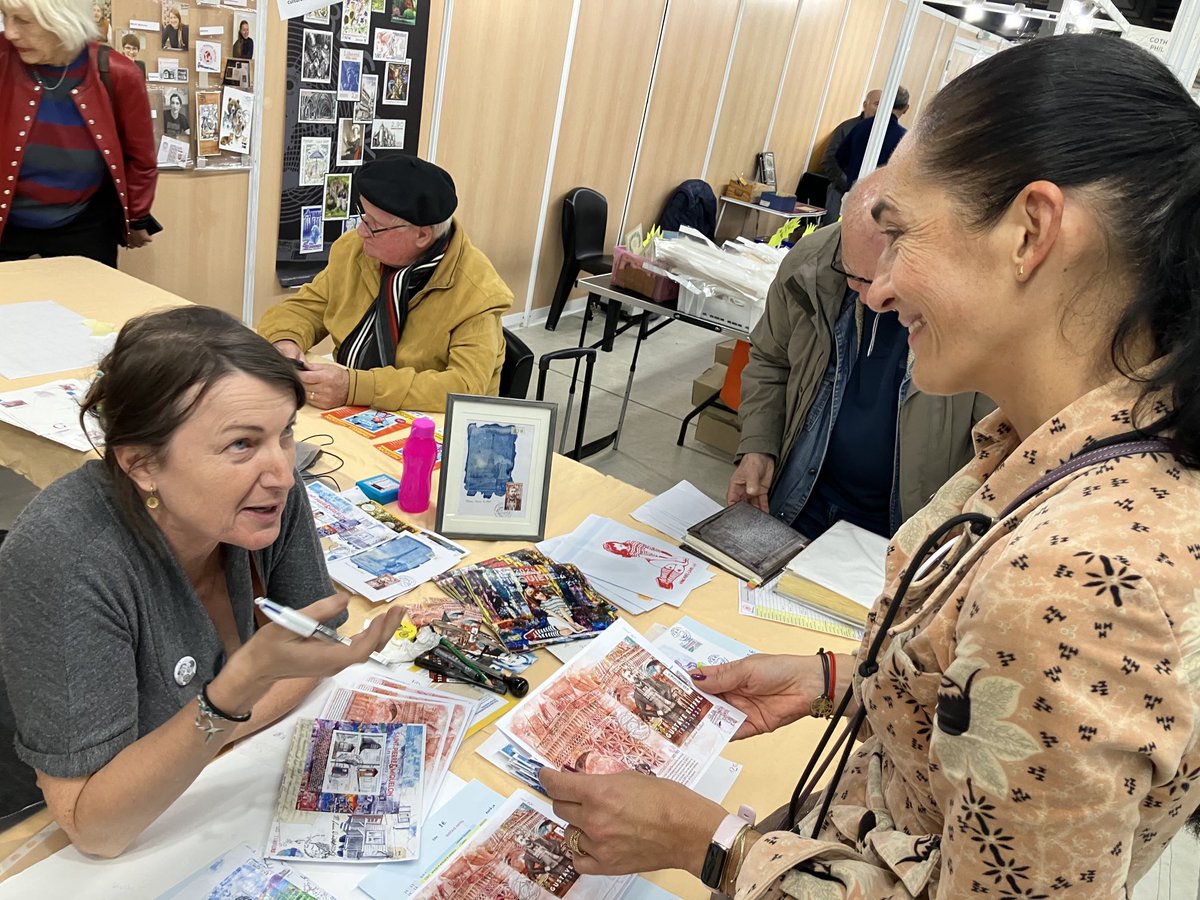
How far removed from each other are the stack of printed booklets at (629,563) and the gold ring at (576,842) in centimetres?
71

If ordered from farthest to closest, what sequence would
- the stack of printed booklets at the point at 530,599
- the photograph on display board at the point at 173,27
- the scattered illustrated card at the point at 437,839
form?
the photograph on display board at the point at 173,27 → the stack of printed booklets at the point at 530,599 → the scattered illustrated card at the point at 437,839

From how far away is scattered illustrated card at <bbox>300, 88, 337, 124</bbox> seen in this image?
409cm

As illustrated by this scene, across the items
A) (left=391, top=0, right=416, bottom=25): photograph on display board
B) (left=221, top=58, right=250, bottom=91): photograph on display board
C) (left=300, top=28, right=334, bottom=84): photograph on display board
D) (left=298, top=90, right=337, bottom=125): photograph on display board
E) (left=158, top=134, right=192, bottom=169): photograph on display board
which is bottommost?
(left=158, top=134, right=192, bottom=169): photograph on display board

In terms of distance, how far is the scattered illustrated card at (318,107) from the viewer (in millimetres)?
4086

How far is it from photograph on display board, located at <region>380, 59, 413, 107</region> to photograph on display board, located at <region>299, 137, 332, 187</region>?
44 cm

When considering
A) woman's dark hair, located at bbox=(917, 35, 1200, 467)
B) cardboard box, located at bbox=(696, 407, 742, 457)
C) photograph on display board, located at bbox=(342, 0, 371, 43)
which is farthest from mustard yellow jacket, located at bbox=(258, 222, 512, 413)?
cardboard box, located at bbox=(696, 407, 742, 457)

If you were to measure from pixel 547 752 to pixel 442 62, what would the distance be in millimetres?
4351

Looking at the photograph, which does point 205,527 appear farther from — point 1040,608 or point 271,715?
point 1040,608

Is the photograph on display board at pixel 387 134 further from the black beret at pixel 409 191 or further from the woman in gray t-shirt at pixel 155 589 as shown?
the woman in gray t-shirt at pixel 155 589

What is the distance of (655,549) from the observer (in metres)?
2.01

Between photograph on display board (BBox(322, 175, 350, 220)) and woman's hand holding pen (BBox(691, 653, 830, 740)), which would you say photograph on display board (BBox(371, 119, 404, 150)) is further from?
woman's hand holding pen (BBox(691, 653, 830, 740))

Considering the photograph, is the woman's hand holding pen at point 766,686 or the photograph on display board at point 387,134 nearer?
the woman's hand holding pen at point 766,686

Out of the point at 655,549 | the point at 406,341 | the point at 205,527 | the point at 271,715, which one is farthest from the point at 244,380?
the point at 406,341

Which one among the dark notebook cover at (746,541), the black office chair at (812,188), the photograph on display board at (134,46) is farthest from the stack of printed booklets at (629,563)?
the black office chair at (812,188)
